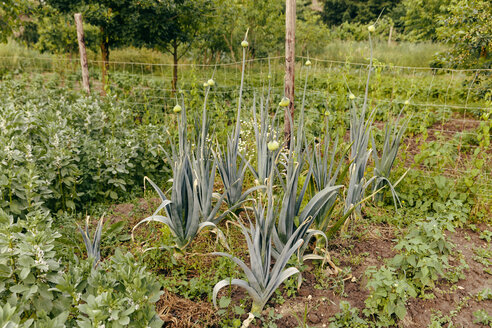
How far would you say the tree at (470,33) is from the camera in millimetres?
4793

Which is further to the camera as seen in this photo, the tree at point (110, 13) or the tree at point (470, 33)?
the tree at point (110, 13)

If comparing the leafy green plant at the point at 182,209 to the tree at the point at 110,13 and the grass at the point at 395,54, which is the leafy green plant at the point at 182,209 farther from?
the grass at the point at 395,54

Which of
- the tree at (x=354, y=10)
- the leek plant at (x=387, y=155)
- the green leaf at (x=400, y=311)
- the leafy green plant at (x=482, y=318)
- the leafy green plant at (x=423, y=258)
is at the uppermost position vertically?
the tree at (x=354, y=10)

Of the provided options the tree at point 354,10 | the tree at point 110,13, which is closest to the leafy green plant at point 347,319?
the tree at point 110,13

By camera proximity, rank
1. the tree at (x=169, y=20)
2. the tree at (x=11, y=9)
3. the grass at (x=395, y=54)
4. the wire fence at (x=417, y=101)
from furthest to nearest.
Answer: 1. the grass at (x=395, y=54)
2. the tree at (x=169, y=20)
3. the tree at (x=11, y=9)
4. the wire fence at (x=417, y=101)

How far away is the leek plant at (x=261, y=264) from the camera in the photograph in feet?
5.96

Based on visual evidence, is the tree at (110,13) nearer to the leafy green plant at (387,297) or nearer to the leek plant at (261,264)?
the leek plant at (261,264)

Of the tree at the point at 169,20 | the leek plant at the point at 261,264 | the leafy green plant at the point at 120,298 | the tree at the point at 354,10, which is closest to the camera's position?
the leafy green plant at the point at 120,298

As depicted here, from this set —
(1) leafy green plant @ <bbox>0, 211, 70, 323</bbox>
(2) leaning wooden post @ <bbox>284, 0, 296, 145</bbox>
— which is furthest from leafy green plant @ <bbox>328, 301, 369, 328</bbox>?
(2) leaning wooden post @ <bbox>284, 0, 296, 145</bbox>

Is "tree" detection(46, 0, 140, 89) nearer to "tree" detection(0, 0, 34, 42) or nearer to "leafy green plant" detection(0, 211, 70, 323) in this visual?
"tree" detection(0, 0, 34, 42)

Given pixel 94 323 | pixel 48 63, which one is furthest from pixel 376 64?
pixel 48 63

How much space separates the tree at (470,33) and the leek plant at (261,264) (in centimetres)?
452

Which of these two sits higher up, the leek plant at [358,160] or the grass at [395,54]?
the grass at [395,54]

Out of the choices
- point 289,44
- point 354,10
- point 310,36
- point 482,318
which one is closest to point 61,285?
point 482,318
